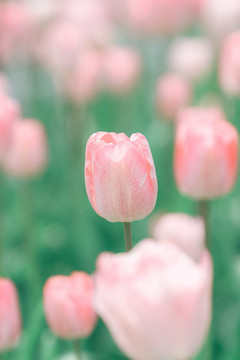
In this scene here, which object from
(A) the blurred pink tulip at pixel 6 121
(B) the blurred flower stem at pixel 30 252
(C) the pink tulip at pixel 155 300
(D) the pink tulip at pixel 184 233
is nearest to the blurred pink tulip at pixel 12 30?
(B) the blurred flower stem at pixel 30 252

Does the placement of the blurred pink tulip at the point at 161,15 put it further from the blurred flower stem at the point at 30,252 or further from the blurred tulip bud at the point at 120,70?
the blurred flower stem at the point at 30,252

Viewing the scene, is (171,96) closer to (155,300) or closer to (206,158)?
(206,158)

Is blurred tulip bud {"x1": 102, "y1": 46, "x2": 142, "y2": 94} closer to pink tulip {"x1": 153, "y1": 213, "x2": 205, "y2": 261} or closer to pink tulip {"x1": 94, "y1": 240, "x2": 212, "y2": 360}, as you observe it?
pink tulip {"x1": 153, "y1": 213, "x2": 205, "y2": 261}

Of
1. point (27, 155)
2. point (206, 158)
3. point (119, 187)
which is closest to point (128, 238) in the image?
point (119, 187)

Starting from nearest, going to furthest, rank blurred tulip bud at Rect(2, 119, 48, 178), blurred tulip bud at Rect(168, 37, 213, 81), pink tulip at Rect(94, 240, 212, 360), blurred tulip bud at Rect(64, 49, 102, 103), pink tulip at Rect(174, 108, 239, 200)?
pink tulip at Rect(94, 240, 212, 360) < pink tulip at Rect(174, 108, 239, 200) < blurred tulip bud at Rect(2, 119, 48, 178) < blurred tulip bud at Rect(64, 49, 102, 103) < blurred tulip bud at Rect(168, 37, 213, 81)

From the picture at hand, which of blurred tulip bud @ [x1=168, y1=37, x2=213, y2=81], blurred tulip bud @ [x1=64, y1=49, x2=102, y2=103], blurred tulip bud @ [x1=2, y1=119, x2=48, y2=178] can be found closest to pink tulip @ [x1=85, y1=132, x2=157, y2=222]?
blurred tulip bud @ [x1=2, y1=119, x2=48, y2=178]

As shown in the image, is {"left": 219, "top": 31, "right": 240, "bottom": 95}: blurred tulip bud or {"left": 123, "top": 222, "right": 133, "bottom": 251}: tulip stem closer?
{"left": 123, "top": 222, "right": 133, "bottom": 251}: tulip stem

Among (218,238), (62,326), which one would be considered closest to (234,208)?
(218,238)
